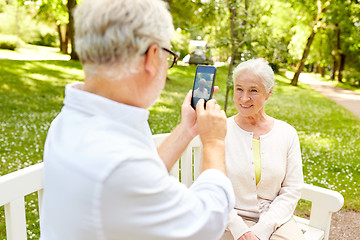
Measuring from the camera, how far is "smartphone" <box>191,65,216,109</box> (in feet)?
6.22

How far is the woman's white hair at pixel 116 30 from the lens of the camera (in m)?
1.16

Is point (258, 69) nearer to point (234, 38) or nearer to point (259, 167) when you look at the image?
point (259, 167)

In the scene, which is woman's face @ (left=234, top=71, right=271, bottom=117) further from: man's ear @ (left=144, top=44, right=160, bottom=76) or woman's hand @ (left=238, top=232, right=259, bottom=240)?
man's ear @ (left=144, top=44, right=160, bottom=76)

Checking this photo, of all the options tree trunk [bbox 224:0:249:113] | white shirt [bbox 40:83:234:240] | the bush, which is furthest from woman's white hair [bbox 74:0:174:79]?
the bush

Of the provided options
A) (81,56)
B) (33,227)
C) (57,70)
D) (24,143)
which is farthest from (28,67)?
(81,56)

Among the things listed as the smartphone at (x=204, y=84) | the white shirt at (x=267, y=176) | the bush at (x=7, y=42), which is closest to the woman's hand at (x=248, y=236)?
the white shirt at (x=267, y=176)

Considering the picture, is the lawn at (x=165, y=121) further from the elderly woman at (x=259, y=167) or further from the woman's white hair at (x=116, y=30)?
the woman's white hair at (x=116, y=30)

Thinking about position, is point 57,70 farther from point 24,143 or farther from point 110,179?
point 110,179

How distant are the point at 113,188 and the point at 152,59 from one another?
492mm

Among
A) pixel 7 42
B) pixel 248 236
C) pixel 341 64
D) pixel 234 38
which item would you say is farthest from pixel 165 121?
pixel 7 42

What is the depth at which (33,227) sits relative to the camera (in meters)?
3.94

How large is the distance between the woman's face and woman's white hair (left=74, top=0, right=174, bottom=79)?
1.67 meters

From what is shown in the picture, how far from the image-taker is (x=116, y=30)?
1157mm

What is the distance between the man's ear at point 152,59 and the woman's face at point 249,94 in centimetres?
160
